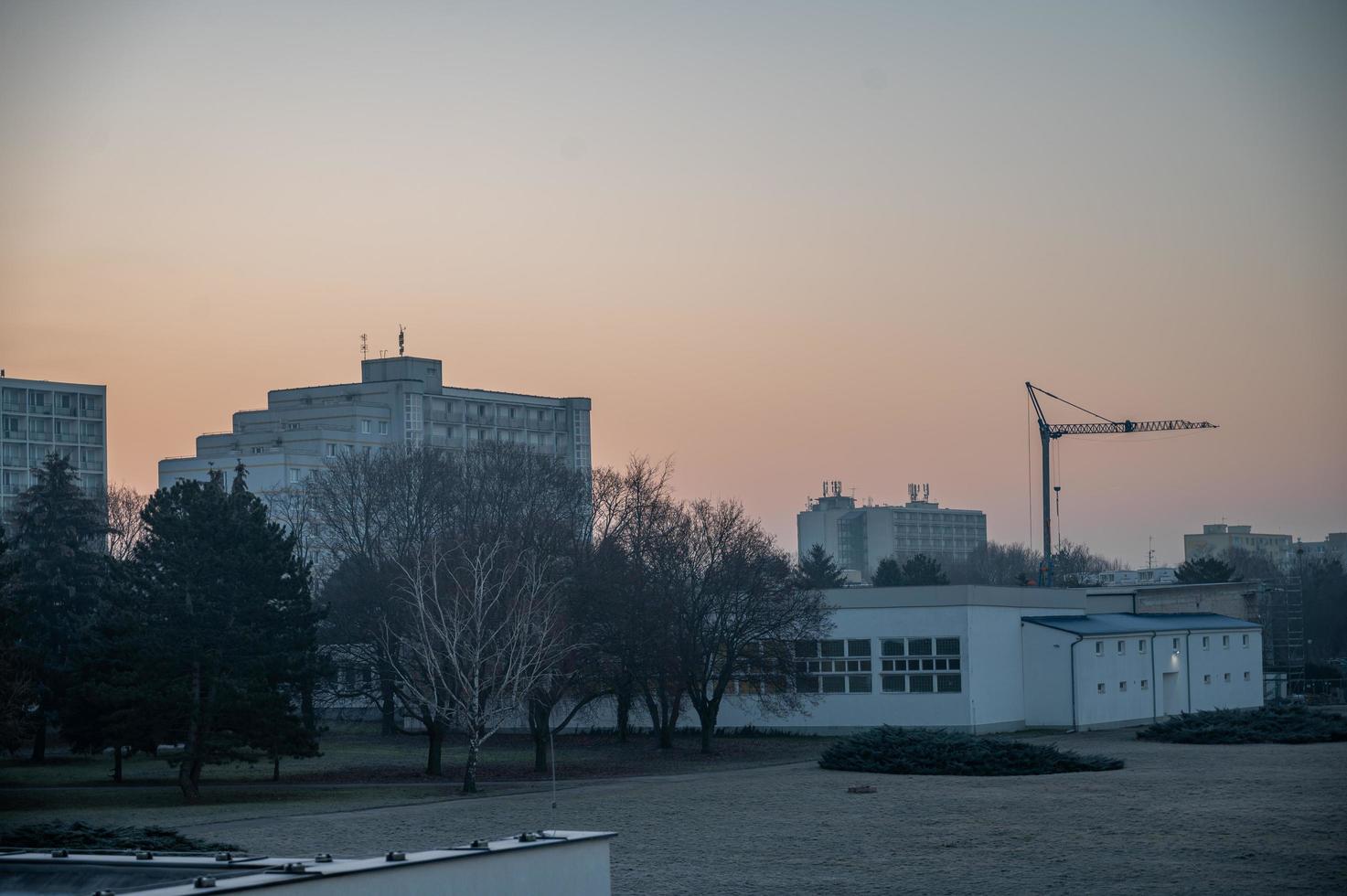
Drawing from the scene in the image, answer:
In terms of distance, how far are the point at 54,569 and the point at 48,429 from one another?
95.3m

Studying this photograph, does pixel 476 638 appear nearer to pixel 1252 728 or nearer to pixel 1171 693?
pixel 1252 728

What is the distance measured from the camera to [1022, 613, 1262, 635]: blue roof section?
54.1 meters

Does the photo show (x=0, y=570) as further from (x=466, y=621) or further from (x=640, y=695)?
(x=640, y=695)

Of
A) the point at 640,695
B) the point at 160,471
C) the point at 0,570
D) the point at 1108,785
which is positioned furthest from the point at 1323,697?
the point at 160,471

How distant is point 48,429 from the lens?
136 meters

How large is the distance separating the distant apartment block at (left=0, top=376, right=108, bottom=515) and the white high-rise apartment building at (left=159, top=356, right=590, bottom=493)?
14.6 meters

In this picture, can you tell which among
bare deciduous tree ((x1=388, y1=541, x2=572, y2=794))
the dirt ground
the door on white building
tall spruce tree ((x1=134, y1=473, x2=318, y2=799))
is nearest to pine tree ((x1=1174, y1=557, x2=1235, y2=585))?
the door on white building

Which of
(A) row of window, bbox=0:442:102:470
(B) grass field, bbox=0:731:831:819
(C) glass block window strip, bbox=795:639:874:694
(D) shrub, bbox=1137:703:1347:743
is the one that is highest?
(A) row of window, bbox=0:442:102:470

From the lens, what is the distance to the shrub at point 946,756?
36500mm

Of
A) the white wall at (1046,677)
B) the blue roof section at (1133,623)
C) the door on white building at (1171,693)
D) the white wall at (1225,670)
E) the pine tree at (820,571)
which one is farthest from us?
the pine tree at (820,571)

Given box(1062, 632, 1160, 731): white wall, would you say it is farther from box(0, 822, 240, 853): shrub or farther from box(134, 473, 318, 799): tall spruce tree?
box(0, 822, 240, 853): shrub

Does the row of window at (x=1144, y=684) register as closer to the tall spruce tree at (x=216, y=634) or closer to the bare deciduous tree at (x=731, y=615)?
the bare deciduous tree at (x=731, y=615)

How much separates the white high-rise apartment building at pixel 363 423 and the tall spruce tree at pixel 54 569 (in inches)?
2562

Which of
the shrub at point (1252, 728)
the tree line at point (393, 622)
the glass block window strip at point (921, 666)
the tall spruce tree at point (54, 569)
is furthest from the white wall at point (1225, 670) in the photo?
the tall spruce tree at point (54, 569)
